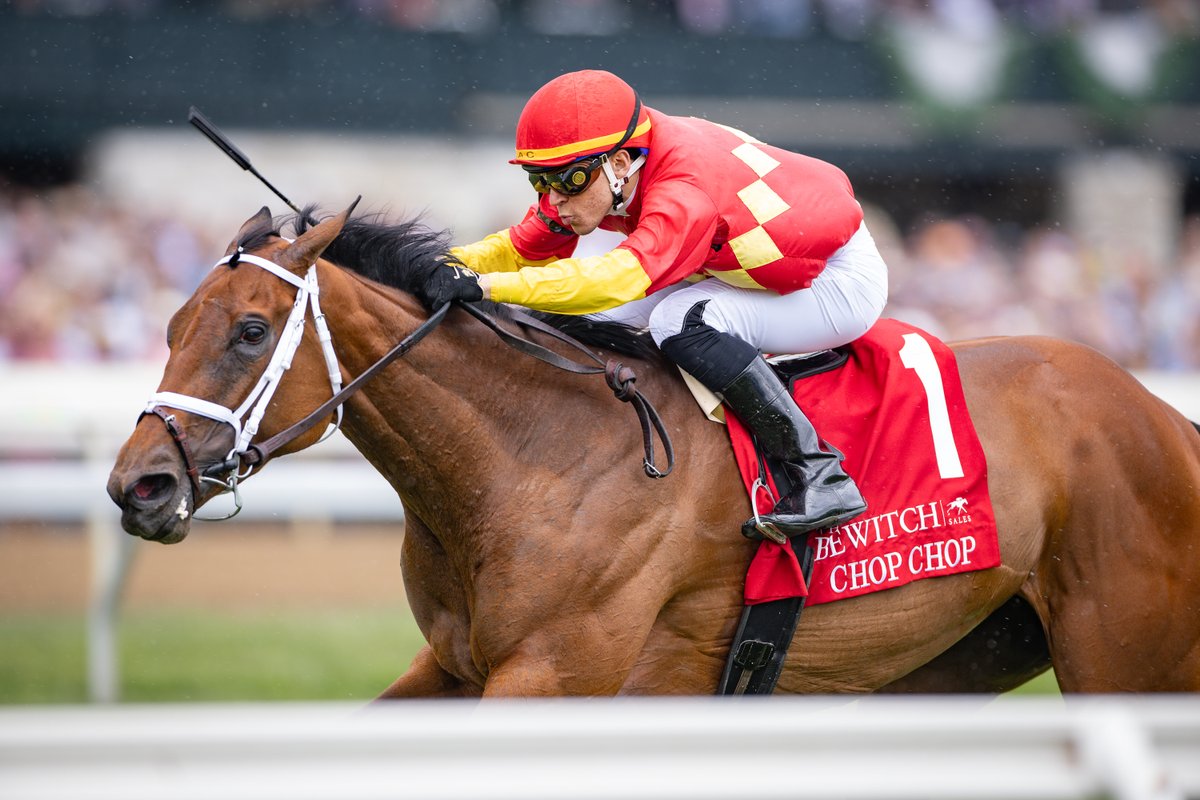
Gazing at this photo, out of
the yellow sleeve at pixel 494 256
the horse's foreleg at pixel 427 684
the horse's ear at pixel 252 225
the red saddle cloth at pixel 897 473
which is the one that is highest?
the horse's ear at pixel 252 225

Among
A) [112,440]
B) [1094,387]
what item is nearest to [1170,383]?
[1094,387]

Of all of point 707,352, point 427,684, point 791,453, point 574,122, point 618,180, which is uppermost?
point 574,122

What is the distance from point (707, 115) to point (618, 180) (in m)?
10.7

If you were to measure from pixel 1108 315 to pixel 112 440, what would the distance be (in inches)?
288

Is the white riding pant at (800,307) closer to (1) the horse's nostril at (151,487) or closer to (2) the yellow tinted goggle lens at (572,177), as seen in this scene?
(2) the yellow tinted goggle lens at (572,177)

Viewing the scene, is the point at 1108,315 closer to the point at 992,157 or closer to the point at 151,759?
the point at 992,157

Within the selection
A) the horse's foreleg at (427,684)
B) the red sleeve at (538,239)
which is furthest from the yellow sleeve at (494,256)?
the horse's foreleg at (427,684)

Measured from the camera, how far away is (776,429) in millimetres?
3318

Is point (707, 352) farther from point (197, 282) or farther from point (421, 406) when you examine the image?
point (197, 282)

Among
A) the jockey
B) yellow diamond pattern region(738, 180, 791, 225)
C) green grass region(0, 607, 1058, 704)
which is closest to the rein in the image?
the jockey

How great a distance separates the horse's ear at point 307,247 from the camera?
307 cm

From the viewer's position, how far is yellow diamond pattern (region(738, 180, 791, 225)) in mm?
A: 3361

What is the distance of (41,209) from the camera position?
10.7 meters

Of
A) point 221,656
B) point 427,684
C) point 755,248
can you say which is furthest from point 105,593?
point 755,248
